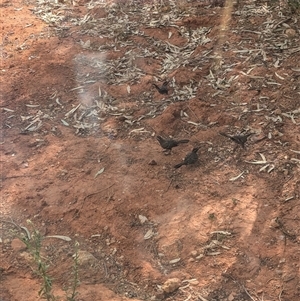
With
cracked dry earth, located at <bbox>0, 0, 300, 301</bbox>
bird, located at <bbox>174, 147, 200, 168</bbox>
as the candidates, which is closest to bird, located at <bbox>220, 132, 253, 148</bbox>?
cracked dry earth, located at <bbox>0, 0, 300, 301</bbox>

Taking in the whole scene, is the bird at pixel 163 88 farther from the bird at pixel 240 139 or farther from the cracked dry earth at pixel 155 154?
the bird at pixel 240 139

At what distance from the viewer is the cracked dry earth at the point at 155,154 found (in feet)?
8.61

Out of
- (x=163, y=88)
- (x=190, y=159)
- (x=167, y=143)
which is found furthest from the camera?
(x=163, y=88)

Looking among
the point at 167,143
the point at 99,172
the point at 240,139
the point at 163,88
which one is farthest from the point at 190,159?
the point at 163,88

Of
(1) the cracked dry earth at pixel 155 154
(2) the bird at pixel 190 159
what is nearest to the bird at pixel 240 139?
(1) the cracked dry earth at pixel 155 154

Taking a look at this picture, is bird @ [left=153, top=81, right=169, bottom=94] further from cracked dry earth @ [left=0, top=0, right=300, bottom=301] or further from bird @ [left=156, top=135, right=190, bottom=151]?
bird @ [left=156, top=135, right=190, bottom=151]

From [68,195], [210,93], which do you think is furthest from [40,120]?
[210,93]

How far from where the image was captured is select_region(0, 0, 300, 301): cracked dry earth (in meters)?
2.62

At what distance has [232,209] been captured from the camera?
9.49 ft

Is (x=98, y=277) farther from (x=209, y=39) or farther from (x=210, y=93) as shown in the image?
(x=209, y=39)

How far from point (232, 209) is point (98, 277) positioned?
2.86 ft

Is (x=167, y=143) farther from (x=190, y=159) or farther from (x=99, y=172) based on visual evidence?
(x=99, y=172)

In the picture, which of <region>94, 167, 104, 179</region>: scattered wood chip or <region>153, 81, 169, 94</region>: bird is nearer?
<region>94, 167, 104, 179</region>: scattered wood chip

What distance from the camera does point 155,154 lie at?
339 centimetres
